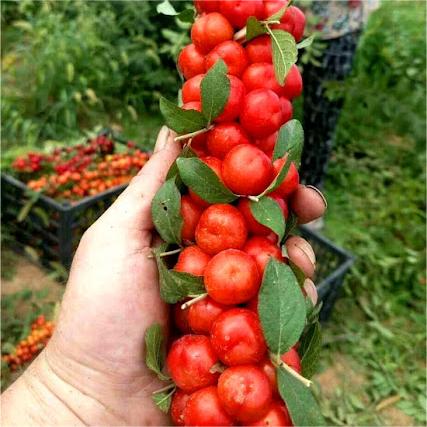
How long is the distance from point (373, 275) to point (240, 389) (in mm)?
1942

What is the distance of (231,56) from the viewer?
1.11m

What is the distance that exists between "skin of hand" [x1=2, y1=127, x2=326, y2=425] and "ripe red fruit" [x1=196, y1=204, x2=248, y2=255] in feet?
0.76

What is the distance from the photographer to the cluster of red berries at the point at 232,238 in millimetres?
912

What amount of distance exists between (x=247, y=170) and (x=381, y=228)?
2.06m

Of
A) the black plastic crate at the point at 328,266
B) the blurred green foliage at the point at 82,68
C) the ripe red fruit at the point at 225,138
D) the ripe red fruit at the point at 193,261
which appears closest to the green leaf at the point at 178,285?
the ripe red fruit at the point at 193,261

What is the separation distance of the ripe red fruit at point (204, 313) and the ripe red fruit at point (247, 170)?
0.20 metres

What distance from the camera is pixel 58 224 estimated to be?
2.44 meters

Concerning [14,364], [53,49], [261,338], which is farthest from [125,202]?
[53,49]

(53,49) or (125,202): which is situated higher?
(125,202)

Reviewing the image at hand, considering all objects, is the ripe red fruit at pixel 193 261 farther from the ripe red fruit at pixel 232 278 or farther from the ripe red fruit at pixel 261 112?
the ripe red fruit at pixel 261 112

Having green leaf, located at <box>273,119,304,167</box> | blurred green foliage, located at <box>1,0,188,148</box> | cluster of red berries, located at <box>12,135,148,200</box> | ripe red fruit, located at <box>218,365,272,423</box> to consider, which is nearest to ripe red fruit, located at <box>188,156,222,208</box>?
green leaf, located at <box>273,119,304,167</box>

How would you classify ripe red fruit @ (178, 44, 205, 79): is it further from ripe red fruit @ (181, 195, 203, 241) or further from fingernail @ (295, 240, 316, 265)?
fingernail @ (295, 240, 316, 265)

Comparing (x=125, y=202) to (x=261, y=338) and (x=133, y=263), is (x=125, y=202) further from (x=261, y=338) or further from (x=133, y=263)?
(x=261, y=338)

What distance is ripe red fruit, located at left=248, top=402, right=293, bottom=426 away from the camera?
2.94ft
